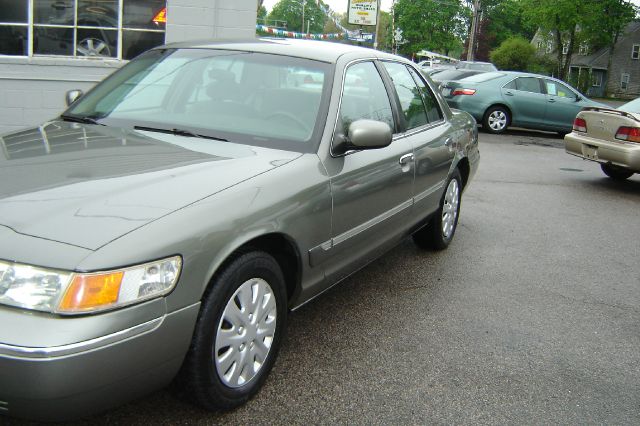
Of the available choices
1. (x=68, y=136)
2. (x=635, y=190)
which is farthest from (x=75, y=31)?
(x=635, y=190)

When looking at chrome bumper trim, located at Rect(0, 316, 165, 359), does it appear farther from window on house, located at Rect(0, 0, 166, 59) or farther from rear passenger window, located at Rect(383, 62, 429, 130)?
window on house, located at Rect(0, 0, 166, 59)

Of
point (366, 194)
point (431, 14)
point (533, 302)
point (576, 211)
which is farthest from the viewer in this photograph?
point (431, 14)

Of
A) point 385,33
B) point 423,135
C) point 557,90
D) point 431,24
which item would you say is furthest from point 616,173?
point 385,33

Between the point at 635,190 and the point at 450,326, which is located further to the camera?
the point at 635,190

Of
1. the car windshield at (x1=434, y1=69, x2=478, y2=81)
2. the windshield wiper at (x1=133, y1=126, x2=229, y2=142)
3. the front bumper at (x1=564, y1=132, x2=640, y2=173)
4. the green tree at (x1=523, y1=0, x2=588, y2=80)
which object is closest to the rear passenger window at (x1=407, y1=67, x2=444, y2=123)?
the windshield wiper at (x1=133, y1=126, x2=229, y2=142)

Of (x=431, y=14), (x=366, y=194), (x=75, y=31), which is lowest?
(x=366, y=194)

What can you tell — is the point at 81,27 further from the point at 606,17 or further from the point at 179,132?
the point at 606,17

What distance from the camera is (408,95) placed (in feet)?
15.9

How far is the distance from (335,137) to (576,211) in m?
5.18

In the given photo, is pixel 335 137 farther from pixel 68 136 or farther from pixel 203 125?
pixel 68 136

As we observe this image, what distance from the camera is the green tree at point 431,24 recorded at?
7881 cm

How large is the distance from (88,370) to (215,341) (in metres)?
0.59

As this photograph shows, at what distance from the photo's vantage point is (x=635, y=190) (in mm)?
9578

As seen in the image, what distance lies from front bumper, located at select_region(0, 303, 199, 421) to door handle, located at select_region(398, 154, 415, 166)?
215cm
